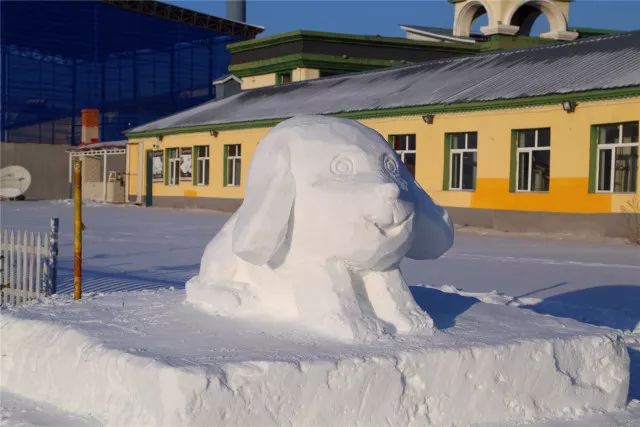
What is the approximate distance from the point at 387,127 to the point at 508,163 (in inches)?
162

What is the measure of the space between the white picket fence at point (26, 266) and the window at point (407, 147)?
51.1 ft

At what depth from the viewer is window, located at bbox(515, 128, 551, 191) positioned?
21.6 meters

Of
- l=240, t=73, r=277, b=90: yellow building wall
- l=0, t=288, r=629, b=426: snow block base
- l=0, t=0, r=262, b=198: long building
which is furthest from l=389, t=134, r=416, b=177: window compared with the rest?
l=0, t=0, r=262, b=198: long building

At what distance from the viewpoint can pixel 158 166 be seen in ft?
117

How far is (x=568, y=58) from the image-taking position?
2303 cm

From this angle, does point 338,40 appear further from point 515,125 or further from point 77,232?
point 77,232

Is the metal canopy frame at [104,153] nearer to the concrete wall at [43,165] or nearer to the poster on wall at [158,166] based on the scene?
the concrete wall at [43,165]

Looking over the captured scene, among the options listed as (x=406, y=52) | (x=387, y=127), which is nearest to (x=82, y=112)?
(x=406, y=52)

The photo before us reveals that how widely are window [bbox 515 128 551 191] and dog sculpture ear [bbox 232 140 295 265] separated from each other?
16.5 metres

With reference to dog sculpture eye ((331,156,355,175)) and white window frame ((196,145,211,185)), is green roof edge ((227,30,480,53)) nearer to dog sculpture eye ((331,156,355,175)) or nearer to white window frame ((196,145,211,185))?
white window frame ((196,145,211,185))

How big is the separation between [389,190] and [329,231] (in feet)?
1.53

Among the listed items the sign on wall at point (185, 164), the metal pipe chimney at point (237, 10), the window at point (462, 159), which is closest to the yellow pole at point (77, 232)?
the window at point (462, 159)

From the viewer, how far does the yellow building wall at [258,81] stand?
36.9 metres

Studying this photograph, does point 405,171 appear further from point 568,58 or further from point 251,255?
point 568,58
